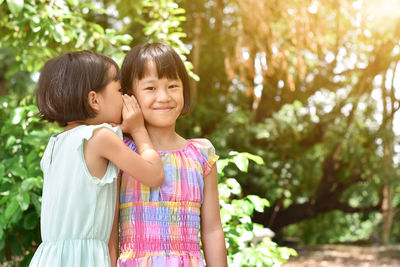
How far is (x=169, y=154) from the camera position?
1.72 metres

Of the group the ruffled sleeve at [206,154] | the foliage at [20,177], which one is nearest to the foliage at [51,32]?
the foliage at [20,177]

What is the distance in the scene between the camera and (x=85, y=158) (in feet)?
5.20

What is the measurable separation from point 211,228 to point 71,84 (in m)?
0.66

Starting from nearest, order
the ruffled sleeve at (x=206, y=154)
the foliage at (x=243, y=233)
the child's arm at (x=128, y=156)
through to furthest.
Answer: the child's arm at (x=128, y=156) < the ruffled sleeve at (x=206, y=154) < the foliage at (x=243, y=233)

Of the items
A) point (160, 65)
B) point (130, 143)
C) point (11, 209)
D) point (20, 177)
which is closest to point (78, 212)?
point (130, 143)

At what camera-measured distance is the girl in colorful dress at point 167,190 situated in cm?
164

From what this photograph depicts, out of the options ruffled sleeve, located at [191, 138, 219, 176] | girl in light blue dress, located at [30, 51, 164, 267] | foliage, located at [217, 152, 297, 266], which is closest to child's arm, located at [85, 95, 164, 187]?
girl in light blue dress, located at [30, 51, 164, 267]

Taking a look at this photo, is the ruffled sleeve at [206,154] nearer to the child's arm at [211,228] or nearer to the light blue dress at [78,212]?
the child's arm at [211,228]

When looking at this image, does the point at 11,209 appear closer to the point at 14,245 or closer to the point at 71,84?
the point at 14,245

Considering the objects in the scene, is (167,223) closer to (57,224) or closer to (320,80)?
(57,224)

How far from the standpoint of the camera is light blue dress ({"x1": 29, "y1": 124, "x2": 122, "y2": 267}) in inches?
61.2

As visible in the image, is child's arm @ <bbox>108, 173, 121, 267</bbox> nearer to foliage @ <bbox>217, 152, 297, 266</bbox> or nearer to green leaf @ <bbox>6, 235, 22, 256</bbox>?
foliage @ <bbox>217, 152, 297, 266</bbox>

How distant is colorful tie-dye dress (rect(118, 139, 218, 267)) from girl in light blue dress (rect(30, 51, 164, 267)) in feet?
0.19

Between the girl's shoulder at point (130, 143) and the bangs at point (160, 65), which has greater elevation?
the bangs at point (160, 65)
